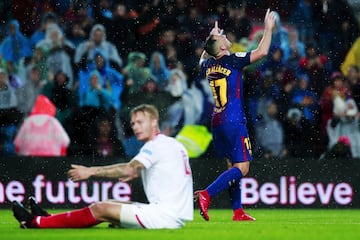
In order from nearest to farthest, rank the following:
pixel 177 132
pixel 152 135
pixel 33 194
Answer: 1. pixel 152 135
2. pixel 33 194
3. pixel 177 132

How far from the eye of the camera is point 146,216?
9266mm

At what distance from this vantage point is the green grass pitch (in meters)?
9.04

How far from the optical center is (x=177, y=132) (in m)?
15.9

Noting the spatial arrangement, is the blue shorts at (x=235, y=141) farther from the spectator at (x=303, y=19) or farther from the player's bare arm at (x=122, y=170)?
the spectator at (x=303, y=19)

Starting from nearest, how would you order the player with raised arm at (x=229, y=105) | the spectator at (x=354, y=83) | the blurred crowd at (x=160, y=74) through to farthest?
Result: the player with raised arm at (x=229, y=105)
the blurred crowd at (x=160, y=74)
the spectator at (x=354, y=83)

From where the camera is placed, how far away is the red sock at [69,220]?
9438 mm

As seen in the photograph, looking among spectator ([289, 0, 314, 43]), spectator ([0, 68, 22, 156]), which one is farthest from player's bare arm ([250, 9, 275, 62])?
spectator ([289, 0, 314, 43])

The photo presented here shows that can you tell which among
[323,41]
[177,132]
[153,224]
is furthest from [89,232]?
[323,41]

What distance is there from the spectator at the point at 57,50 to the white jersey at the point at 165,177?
732 centimetres

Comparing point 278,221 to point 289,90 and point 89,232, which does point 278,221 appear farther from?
point 289,90

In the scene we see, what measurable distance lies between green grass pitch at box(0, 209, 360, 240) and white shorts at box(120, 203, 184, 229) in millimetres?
68

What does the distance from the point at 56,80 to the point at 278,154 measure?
11.0ft

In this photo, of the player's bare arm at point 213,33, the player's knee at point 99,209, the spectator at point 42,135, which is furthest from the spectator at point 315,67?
the player's knee at point 99,209

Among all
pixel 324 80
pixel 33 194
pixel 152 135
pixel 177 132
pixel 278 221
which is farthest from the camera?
pixel 324 80
